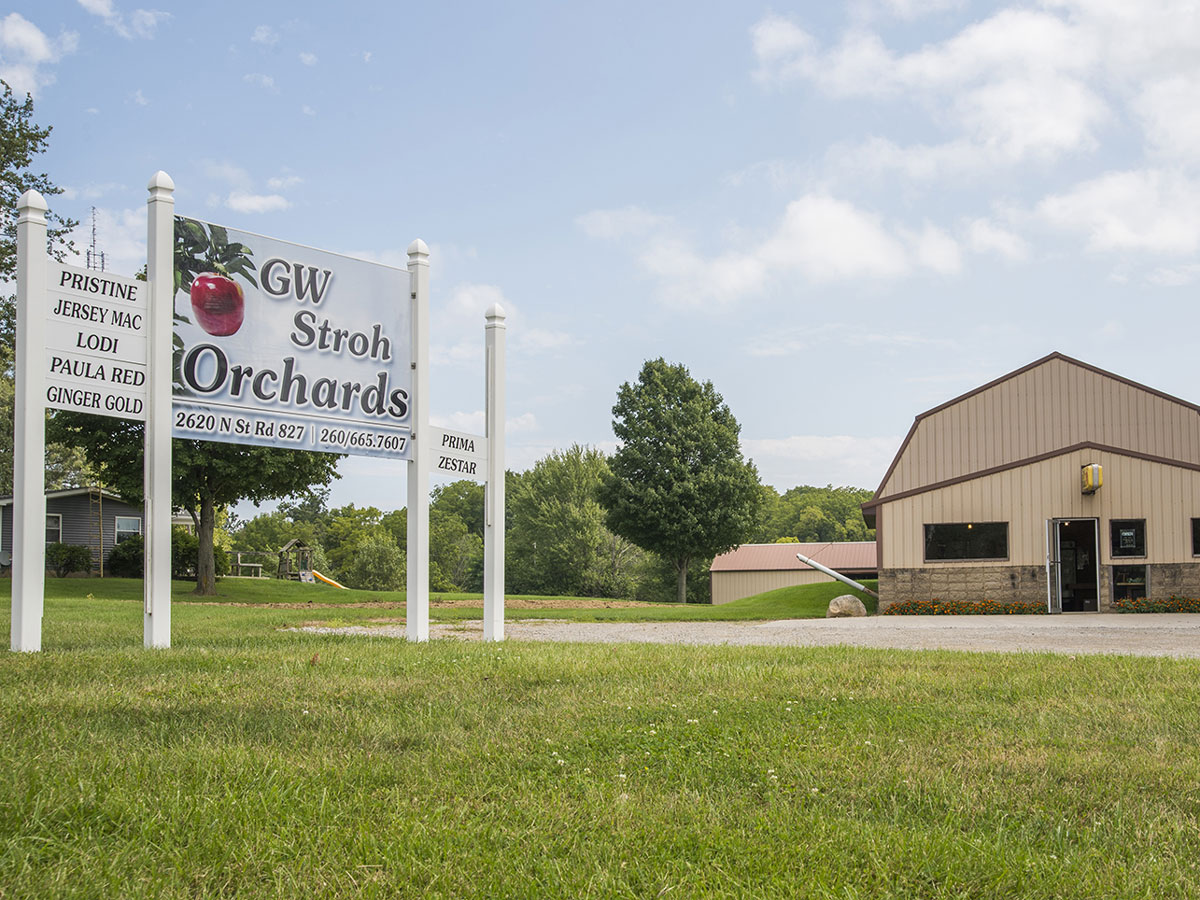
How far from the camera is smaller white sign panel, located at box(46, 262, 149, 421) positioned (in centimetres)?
861

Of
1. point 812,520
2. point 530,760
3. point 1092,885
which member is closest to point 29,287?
point 530,760

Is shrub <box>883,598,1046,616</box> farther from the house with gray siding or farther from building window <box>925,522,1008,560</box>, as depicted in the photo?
the house with gray siding

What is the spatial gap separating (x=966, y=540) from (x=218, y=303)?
20754mm

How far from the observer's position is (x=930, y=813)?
12.3ft

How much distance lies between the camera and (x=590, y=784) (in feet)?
13.1

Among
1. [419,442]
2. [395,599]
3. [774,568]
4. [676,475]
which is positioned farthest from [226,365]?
[774,568]

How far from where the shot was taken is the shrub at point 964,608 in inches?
946

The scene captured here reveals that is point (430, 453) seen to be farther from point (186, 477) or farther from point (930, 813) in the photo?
point (186, 477)

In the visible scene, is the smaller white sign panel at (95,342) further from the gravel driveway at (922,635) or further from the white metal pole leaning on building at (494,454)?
the gravel driveway at (922,635)

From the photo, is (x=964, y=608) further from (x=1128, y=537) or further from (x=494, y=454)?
(x=494, y=454)

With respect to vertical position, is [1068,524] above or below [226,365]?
below

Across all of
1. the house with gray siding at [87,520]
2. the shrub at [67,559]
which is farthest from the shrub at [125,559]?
the house with gray siding at [87,520]

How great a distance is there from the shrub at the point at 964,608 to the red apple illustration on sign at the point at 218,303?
1935 cm

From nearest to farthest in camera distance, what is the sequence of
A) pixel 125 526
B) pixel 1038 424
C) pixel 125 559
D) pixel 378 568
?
pixel 1038 424 < pixel 125 559 < pixel 125 526 < pixel 378 568
